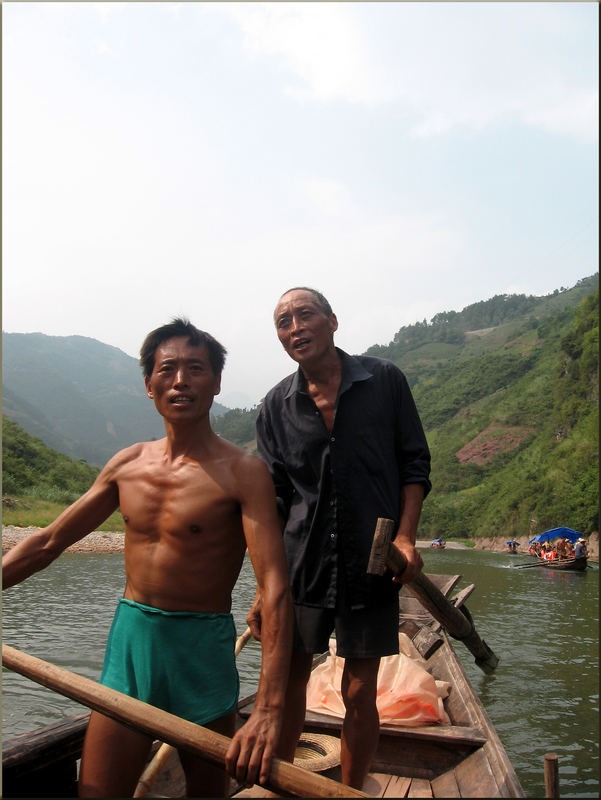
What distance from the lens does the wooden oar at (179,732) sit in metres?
1.79

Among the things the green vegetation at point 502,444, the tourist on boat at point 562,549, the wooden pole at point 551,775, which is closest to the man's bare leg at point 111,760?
the wooden pole at point 551,775

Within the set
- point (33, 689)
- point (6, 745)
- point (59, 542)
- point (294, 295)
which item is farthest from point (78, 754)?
point (33, 689)

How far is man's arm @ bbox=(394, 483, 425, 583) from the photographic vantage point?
263 centimetres

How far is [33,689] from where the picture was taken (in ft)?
31.0

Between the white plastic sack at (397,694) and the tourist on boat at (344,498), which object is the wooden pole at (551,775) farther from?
the tourist on boat at (344,498)

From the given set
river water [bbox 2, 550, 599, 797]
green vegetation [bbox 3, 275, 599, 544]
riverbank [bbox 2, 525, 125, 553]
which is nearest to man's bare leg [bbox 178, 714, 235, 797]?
river water [bbox 2, 550, 599, 797]

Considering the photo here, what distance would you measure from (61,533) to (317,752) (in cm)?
257

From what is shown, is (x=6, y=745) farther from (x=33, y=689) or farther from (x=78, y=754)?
(x=33, y=689)

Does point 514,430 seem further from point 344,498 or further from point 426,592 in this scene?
point 344,498

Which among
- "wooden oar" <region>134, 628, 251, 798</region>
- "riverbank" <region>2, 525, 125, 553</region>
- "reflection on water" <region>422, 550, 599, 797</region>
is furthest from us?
"riverbank" <region>2, 525, 125, 553</region>

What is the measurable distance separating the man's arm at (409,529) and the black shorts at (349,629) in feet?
0.58

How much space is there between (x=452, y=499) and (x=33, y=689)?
49.9m

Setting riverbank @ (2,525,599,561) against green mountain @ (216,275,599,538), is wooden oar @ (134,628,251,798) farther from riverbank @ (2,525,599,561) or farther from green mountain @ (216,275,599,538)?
riverbank @ (2,525,599,561)

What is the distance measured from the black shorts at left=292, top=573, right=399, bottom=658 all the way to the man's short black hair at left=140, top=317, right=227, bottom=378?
1.14 meters
